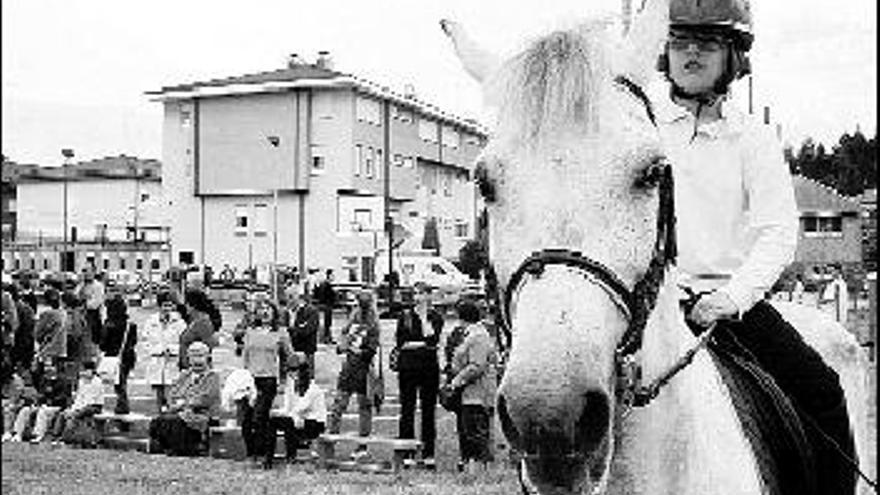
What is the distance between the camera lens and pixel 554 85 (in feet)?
9.66

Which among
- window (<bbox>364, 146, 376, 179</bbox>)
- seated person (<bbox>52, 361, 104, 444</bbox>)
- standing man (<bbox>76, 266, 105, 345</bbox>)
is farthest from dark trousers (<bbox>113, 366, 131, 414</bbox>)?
window (<bbox>364, 146, 376, 179</bbox>)

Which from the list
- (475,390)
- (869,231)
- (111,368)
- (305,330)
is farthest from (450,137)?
(475,390)

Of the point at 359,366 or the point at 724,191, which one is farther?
the point at 359,366

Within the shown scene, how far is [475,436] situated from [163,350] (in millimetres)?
5298

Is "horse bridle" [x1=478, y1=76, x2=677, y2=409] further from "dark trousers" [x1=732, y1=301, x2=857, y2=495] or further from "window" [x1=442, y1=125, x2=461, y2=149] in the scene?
"window" [x1=442, y1=125, x2=461, y2=149]

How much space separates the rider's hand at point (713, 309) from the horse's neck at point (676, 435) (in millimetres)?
59

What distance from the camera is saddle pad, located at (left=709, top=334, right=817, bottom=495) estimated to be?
397 centimetres

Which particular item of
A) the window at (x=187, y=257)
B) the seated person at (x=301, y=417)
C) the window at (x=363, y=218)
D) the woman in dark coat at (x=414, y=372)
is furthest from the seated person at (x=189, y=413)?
the window at (x=187, y=257)

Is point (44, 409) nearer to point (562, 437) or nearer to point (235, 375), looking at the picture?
point (235, 375)

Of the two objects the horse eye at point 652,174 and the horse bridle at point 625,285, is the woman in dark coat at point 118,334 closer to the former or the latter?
the horse bridle at point 625,285

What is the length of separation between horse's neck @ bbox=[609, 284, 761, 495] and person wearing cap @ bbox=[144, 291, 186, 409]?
14075mm

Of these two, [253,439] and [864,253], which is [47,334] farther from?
[864,253]

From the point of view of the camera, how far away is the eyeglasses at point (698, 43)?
4078 mm

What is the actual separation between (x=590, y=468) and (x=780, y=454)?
152cm
